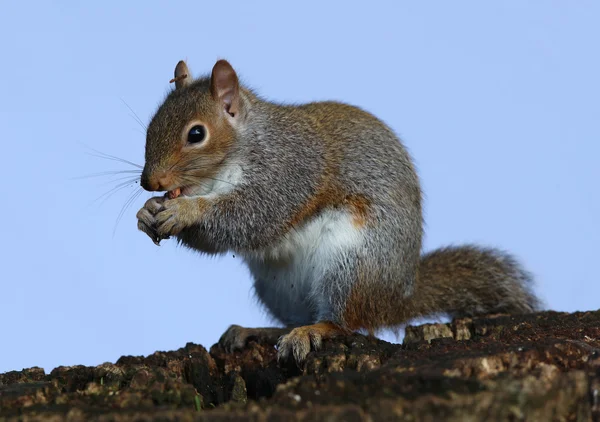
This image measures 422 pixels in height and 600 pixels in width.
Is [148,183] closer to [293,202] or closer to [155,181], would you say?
[155,181]

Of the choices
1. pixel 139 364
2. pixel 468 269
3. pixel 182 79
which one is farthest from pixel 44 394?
pixel 468 269

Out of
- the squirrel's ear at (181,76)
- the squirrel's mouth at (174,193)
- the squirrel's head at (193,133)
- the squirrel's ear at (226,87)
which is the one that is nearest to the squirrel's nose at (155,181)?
the squirrel's head at (193,133)

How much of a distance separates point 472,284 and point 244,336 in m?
1.33

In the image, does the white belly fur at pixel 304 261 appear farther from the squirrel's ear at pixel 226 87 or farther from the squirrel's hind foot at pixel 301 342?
the squirrel's ear at pixel 226 87

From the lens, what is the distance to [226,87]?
151 inches

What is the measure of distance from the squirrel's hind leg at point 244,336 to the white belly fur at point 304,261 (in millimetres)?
207

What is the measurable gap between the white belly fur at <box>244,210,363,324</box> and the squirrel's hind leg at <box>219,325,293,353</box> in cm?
21

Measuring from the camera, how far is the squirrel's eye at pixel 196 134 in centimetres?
365

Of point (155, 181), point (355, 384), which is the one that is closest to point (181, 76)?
point (155, 181)

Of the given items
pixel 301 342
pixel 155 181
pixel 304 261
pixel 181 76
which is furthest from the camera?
pixel 181 76

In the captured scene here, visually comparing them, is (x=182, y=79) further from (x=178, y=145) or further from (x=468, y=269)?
(x=468, y=269)

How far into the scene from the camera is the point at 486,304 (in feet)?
14.1

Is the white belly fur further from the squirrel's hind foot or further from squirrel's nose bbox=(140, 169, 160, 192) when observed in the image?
squirrel's nose bbox=(140, 169, 160, 192)

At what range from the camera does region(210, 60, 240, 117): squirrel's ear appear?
3.78 m
